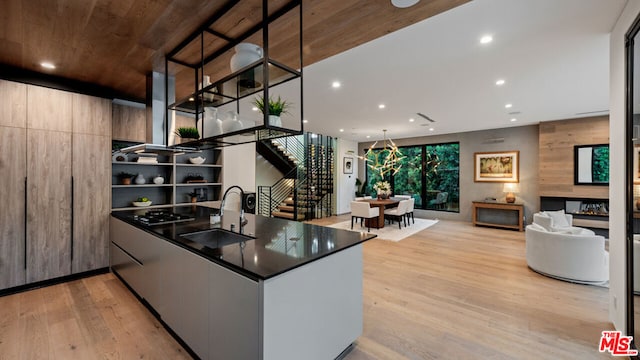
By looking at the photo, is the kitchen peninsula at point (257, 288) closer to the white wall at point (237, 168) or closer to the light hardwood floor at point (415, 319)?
the light hardwood floor at point (415, 319)

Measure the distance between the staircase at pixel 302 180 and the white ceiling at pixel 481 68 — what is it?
2.53m

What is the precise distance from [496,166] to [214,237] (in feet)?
26.0

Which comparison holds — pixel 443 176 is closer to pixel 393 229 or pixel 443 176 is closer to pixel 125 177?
pixel 393 229

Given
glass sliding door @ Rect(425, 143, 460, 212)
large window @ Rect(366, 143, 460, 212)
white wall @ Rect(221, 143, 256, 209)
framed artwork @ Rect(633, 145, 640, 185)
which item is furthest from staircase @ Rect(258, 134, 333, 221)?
framed artwork @ Rect(633, 145, 640, 185)

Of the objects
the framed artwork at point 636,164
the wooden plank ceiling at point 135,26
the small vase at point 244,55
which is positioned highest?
the wooden plank ceiling at point 135,26

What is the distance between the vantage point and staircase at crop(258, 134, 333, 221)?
7.89 meters

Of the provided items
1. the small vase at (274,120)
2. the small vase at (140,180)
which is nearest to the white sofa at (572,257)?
the small vase at (274,120)

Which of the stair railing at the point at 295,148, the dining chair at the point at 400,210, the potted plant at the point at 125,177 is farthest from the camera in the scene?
the stair railing at the point at 295,148

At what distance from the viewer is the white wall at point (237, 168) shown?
512 centimetres

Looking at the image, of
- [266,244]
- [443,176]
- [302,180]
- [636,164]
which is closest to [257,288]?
[266,244]

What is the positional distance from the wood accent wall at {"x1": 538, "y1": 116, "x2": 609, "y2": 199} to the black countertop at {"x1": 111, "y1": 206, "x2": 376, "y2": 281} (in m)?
6.55

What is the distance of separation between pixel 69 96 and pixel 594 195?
9.64 meters

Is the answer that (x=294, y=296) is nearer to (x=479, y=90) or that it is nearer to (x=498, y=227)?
(x=479, y=90)

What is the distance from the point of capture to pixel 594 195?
18.5ft
